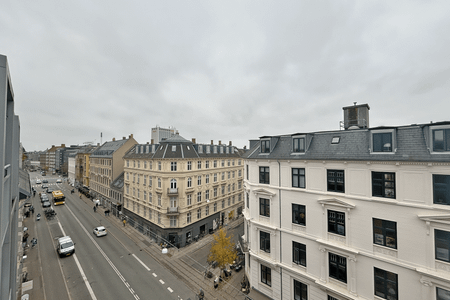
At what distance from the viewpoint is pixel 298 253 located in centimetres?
1600

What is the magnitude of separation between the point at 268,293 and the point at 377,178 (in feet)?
46.2

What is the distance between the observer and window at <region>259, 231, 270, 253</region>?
18.0 meters

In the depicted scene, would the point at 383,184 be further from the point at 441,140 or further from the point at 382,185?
the point at 441,140

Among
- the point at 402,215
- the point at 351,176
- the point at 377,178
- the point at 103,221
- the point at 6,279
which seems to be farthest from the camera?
the point at 103,221

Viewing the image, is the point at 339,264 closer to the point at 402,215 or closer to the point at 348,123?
the point at 402,215

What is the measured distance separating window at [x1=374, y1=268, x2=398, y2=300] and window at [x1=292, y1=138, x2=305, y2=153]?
31.4 feet

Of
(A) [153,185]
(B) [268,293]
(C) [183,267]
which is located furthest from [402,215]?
(A) [153,185]

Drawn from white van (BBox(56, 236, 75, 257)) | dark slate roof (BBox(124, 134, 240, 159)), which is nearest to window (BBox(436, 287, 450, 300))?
dark slate roof (BBox(124, 134, 240, 159))

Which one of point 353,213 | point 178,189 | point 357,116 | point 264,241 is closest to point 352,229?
point 353,213

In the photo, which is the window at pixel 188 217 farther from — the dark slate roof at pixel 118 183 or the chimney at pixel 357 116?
the chimney at pixel 357 116

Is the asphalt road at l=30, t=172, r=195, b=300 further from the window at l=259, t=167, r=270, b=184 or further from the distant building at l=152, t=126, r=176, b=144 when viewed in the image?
the distant building at l=152, t=126, r=176, b=144

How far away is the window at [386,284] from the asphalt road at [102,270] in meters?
15.3

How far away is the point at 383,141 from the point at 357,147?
4.90 ft

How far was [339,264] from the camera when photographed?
14023mm
